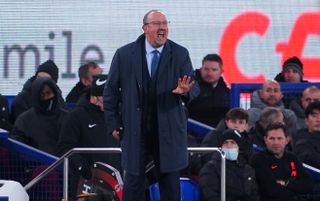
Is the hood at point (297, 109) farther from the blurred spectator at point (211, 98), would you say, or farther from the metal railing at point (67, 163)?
the metal railing at point (67, 163)

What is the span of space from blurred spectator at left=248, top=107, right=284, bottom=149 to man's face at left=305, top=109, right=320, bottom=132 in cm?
25

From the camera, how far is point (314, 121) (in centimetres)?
1232

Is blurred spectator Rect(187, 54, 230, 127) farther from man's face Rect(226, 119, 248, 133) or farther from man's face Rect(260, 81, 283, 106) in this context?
man's face Rect(226, 119, 248, 133)

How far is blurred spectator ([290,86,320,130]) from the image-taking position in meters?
13.1

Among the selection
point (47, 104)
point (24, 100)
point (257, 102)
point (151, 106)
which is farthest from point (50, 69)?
point (151, 106)

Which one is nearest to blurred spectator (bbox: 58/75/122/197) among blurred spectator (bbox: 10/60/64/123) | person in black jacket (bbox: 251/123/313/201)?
blurred spectator (bbox: 10/60/64/123)

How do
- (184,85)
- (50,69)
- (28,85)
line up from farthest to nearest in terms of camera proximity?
(50,69) < (28,85) < (184,85)

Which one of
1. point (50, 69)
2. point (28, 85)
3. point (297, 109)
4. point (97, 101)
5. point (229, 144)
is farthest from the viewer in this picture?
point (50, 69)

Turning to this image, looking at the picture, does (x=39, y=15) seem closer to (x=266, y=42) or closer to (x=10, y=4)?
(x=10, y=4)

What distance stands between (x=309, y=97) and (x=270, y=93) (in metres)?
0.43

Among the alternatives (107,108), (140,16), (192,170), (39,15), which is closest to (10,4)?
(39,15)

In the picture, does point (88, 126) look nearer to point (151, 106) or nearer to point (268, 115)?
point (268, 115)

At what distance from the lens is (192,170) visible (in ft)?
38.2

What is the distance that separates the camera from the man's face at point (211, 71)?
13.3 m
